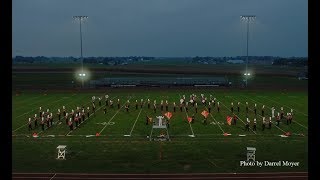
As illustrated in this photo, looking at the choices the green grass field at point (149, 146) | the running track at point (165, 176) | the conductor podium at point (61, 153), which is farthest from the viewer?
the conductor podium at point (61, 153)

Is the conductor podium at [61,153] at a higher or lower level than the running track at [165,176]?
higher

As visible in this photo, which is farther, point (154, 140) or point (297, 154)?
point (154, 140)

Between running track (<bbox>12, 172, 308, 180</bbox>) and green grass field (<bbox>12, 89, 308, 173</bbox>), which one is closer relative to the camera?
running track (<bbox>12, 172, 308, 180</bbox>)

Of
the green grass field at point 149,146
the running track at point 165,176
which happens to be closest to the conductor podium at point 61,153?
the green grass field at point 149,146

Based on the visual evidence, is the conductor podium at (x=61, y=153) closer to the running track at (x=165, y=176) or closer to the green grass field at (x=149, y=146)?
the green grass field at (x=149, y=146)

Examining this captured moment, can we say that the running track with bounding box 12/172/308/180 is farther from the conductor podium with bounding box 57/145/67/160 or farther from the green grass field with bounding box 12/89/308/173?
the conductor podium with bounding box 57/145/67/160

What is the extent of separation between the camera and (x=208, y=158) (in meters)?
16.1

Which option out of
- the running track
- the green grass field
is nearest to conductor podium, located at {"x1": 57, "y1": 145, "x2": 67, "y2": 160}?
the green grass field

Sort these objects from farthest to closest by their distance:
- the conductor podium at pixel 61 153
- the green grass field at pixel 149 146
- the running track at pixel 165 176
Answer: the conductor podium at pixel 61 153 → the green grass field at pixel 149 146 → the running track at pixel 165 176

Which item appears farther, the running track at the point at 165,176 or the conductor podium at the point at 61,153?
the conductor podium at the point at 61,153
